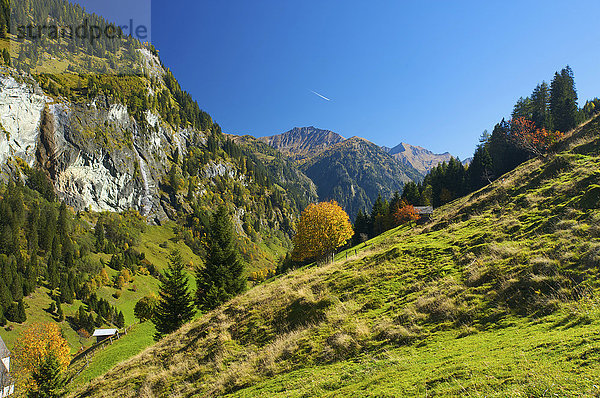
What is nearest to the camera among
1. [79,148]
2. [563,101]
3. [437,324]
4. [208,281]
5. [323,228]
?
[437,324]

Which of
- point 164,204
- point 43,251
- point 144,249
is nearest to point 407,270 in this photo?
point 43,251

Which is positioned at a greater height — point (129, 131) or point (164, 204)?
point (129, 131)

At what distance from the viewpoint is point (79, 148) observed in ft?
526

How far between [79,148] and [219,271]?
582 ft

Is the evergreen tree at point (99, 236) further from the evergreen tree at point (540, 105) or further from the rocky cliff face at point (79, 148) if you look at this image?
the evergreen tree at point (540, 105)

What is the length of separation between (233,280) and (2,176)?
162m

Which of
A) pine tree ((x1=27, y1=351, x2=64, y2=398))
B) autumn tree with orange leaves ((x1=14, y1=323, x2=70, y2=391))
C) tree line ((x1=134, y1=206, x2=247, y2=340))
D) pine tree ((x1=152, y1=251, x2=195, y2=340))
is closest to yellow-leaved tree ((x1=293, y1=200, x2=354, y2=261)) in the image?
tree line ((x1=134, y1=206, x2=247, y2=340))

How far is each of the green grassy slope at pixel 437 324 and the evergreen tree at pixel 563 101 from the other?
70178 mm

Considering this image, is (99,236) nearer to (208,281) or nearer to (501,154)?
(208,281)

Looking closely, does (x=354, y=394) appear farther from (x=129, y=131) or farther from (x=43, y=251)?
(x=129, y=131)

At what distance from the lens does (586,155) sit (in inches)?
859

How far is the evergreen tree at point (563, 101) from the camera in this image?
69.6 meters

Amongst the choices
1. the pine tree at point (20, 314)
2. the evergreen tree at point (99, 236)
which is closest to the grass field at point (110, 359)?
the pine tree at point (20, 314)

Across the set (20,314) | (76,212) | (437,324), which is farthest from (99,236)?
(437,324)
